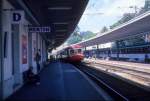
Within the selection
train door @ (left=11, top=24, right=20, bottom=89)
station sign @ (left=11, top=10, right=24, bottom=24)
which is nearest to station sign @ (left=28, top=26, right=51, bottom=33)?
train door @ (left=11, top=24, right=20, bottom=89)

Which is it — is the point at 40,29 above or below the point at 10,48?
above

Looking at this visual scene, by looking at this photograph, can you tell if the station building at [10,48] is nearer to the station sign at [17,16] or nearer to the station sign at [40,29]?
the station sign at [17,16]

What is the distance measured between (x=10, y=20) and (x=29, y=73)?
5.58 meters

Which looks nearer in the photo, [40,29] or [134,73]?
[40,29]

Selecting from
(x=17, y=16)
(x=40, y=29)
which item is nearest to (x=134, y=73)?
(x=40, y=29)

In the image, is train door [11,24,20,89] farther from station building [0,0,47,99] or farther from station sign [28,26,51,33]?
station sign [28,26,51,33]

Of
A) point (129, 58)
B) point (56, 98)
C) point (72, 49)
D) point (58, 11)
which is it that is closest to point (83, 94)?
point (56, 98)

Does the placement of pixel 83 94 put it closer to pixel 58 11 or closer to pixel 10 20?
pixel 10 20

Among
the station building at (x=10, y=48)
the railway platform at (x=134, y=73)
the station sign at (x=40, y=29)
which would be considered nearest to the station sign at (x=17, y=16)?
the station building at (x=10, y=48)

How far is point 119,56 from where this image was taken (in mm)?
66875

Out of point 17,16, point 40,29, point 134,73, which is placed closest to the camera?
point 17,16

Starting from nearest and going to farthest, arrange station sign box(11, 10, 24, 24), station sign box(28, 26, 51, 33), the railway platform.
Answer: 1. station sign box(11, 10, 24, 24)
2. station sign box(28, 26, 51, 33)
3. the railway platform

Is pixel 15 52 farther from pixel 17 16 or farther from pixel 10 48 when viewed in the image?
pixel 17 16

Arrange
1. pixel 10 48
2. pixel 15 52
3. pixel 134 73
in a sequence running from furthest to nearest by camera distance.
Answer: pixel 134 73 < pixel 15 52 < pixel 10 48
